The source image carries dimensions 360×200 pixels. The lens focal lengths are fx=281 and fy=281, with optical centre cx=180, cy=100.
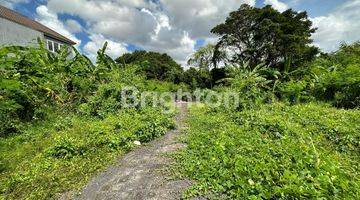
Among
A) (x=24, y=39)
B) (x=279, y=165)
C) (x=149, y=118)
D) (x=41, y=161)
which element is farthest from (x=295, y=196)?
(x=24, y=39)

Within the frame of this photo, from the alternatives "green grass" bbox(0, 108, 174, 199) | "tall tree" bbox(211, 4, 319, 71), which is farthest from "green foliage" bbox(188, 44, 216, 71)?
"green grass" bbox(0, 108, 174, 199)

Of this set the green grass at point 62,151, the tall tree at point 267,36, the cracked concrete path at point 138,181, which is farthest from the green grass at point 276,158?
the tall tree at point 267,36

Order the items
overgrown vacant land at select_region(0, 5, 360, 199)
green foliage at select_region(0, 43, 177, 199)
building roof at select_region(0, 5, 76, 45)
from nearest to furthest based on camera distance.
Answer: overgrown vacant land at select_region(0, 5, 360, 199) < green foliage at select_region(0, 43, 177, 199) < building roof at select_region(0, 5, 76, 45)

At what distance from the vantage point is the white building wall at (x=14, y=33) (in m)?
25.0

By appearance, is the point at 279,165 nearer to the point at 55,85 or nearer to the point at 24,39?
the point at 55,85

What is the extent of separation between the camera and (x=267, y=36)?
27.3 m

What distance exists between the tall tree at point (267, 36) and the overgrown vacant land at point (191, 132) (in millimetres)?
11330

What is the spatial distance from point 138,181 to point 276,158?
7.87 ft

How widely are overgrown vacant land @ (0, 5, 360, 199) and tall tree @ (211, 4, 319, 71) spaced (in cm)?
1133

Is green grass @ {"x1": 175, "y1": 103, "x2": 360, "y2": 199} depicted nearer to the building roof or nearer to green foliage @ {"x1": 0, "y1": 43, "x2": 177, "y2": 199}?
green foliage @ {"x1": 0, "y1": 43, "x2": 177, "y2": 199}

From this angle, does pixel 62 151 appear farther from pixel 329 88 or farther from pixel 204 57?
pixel 204 57

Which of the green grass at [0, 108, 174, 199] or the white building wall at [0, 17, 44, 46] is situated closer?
the green grass at [0, 108, 174, 199]

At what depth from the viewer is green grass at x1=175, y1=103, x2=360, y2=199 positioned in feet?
11.9

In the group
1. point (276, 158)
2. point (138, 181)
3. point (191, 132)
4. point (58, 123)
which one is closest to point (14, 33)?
point (58, 123)
